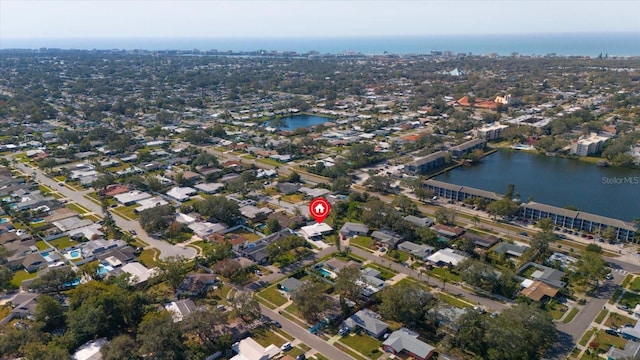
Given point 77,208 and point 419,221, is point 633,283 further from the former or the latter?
point 77,208

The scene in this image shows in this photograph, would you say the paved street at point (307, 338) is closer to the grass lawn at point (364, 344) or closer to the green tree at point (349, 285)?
the grass lawn at point (364, 344)

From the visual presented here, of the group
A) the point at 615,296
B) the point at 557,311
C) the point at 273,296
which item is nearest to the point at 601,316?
the point at 557,311

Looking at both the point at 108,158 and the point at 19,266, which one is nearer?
the point at 19,266

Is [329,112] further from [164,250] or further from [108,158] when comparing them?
[164,250]

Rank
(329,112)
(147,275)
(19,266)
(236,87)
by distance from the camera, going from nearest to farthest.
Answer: (147,275) < (19,266) < (329,112) < (236,87)

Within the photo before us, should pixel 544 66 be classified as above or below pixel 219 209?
above

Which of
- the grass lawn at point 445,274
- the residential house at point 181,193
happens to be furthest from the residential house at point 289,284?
the residential house at point 181,193

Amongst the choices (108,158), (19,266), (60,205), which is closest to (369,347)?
(19,266)
